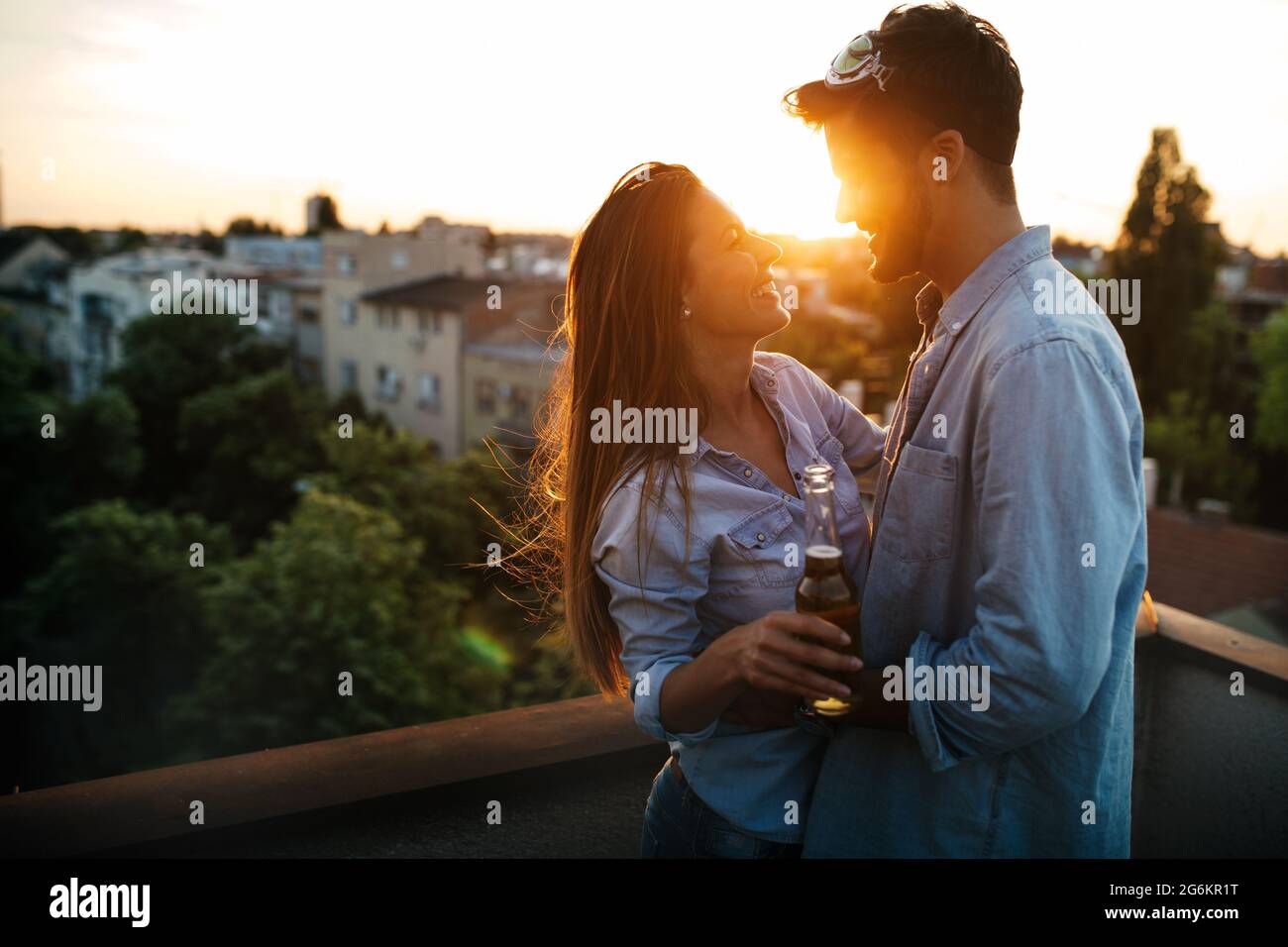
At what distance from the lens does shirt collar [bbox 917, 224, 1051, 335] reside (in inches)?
68.2

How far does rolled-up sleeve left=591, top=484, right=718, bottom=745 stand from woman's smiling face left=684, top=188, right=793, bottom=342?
47 centimetres

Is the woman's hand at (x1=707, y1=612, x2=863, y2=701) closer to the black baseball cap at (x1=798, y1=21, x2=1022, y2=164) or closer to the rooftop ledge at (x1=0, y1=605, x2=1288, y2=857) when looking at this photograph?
the black baseball cap at (x1=798, y1=21, x2=1022, y2=164)

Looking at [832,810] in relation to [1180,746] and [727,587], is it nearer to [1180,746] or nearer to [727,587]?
[727,587]

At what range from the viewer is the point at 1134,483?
1532mm

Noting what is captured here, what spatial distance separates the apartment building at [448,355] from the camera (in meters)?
Result: 37.2

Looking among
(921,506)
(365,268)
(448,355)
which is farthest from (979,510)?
(365,268)

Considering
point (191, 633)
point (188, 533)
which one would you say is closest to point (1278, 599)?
point (191, 633)

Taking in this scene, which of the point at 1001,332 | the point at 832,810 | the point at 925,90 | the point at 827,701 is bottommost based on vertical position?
the point at 832,810

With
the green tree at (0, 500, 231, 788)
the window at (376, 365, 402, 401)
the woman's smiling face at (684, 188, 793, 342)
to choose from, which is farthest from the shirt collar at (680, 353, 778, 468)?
the window at (376, 365, 402, 401)

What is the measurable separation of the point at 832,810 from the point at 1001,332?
964 mm

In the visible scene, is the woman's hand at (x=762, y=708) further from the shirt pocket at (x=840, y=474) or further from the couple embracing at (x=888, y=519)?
the shirt pocket at (x=840, y=474)

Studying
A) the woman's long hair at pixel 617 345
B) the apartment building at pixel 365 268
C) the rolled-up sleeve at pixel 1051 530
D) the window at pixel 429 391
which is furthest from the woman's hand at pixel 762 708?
the apartment building at pixel 365 268

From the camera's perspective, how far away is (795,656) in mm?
1655
